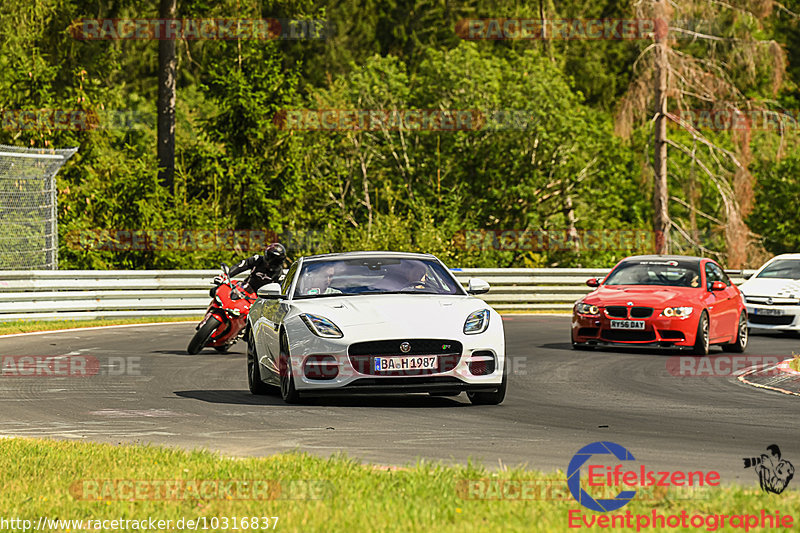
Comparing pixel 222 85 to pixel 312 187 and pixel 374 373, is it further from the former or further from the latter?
pixel 374 373

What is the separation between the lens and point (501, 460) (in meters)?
8.39

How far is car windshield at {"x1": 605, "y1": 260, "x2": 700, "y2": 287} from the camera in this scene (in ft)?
63.9

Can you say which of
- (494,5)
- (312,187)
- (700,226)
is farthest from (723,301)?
(494,5)

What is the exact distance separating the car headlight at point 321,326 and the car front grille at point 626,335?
791 centimetres

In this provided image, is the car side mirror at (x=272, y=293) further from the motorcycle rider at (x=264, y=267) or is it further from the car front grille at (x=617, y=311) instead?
the car front grille at (x=617, y=311)

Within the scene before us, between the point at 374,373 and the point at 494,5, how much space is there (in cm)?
4416

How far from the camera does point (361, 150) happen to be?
146ft

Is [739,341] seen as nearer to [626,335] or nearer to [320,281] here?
[626,335]

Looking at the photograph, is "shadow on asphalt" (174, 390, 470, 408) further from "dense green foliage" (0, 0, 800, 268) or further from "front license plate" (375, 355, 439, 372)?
"dense green foliage" (0, 0, 800, 268)

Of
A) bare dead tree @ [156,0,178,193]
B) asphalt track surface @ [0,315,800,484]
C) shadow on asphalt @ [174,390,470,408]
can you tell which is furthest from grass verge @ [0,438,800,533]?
bare dead tree @ [156,0,178,193]

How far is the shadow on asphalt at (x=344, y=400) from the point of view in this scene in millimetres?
11945

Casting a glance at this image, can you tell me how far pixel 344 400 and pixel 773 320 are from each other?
12.4 m

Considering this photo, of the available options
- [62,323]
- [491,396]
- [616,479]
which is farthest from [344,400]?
[62,323]

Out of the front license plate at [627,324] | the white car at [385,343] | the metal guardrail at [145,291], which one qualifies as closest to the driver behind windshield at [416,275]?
the white car at [385,343]
